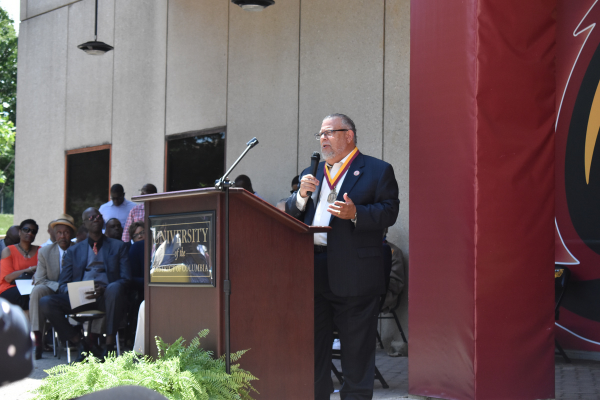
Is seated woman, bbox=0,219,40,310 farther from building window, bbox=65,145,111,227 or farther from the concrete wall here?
building window, bbox=65,145,111,227

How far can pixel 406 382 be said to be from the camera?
5.43 metres

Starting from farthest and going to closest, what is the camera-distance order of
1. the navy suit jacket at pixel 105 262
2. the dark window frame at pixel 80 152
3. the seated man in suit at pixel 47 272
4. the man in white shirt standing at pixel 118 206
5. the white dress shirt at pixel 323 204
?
1. the dark window frame at pixel 80 152
2. the man in white shirt standing at pixel 118 206
3. the seated man in suit at pixel 47 272
4. the navy suit jacket at pixel 105 262
5. the white dress shirt at pixel 323 204

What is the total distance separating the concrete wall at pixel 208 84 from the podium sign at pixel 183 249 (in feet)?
14.4

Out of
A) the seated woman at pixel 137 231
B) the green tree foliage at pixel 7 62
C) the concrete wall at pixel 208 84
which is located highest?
the green tree foliage at pixel 7 62

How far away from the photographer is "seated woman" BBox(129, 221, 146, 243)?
320 inches

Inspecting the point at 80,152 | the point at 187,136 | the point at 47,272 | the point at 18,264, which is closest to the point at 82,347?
the point at 47,272

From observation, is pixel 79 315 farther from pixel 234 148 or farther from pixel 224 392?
pixel 224 392

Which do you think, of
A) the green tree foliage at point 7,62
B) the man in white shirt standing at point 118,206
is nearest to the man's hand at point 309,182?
the man in white shirt standing at point 118,206

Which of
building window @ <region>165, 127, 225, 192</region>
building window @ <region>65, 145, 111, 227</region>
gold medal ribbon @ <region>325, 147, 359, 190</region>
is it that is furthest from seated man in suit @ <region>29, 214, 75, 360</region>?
gold medal ribbon @ <region>325, 147, 359, 190</region>

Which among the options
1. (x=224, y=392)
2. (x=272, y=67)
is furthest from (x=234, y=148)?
(x=224, y=392)

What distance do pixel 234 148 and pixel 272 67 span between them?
1.33 meters

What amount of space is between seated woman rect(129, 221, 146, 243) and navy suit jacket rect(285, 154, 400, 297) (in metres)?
4.46

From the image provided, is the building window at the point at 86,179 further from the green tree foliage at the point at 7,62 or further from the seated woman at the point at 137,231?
the green tree foliage at the point at 7,62

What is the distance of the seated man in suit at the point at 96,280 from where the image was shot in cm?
674
